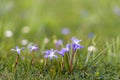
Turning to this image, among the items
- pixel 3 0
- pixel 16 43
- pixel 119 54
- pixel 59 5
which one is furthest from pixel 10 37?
pixel 59 5

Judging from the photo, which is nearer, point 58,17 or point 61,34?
point 61,34

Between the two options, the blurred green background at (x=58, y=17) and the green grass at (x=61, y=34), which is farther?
the blurred green background at (x=58, y=17)

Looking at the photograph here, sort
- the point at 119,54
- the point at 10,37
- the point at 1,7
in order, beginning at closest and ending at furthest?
1. the point at 119,54
2. the point at 10,37
3. the point at 1,7

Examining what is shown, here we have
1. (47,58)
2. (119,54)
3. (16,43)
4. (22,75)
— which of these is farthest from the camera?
(16,43)

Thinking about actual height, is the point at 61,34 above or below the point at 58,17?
below

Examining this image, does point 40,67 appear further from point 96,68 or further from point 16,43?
point 16,43

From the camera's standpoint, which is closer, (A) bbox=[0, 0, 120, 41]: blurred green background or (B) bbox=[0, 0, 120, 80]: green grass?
(B) bbox=[0, 0, 120, 80]: green grass
